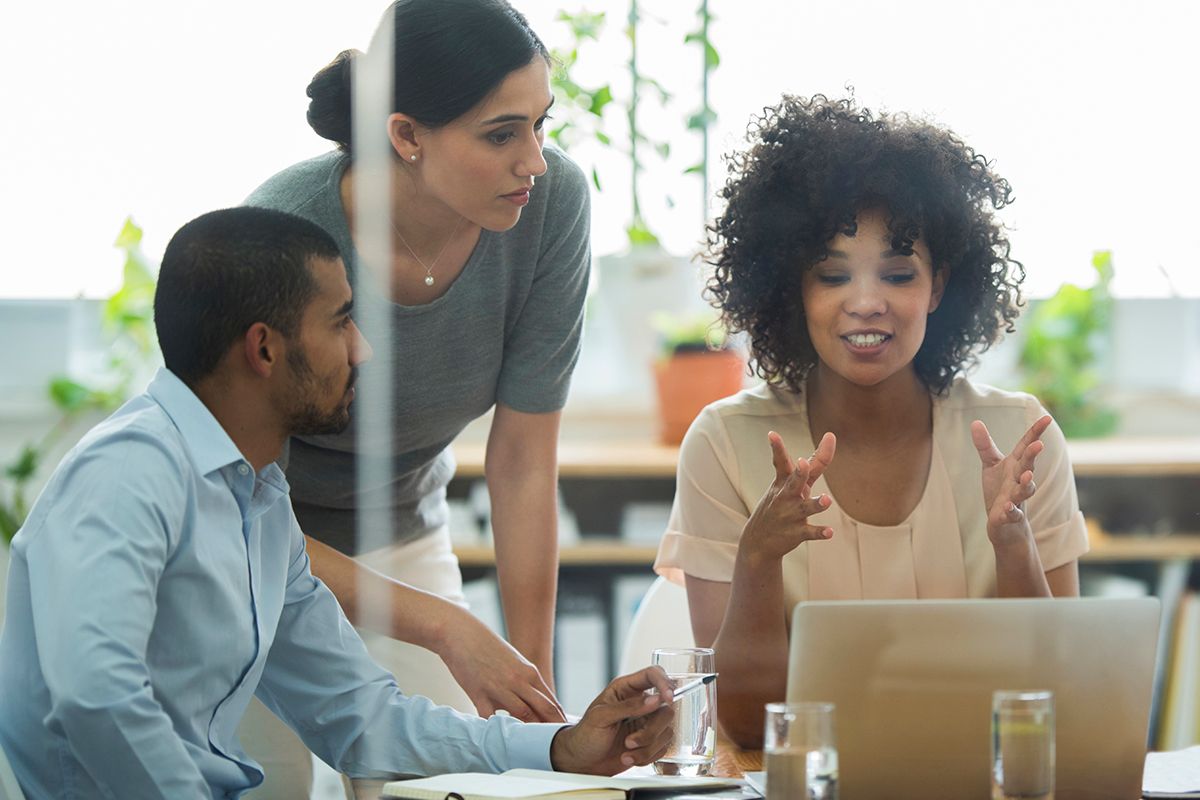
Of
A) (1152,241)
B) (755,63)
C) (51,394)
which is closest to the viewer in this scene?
(755,63)

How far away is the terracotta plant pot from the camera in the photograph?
2.34m

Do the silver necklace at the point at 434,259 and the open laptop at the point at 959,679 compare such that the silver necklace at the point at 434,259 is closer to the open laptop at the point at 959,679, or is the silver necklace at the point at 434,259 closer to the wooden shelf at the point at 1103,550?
the open laptop at the point at 959,679

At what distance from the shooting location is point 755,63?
1833 millimetres

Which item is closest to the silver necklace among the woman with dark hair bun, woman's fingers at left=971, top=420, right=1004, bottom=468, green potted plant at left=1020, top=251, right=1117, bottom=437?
the woman with dark hair bun

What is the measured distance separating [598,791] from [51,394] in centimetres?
168

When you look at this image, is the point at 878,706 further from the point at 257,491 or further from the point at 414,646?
the point at 414,646

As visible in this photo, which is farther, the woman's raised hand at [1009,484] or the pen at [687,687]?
the woman's raised hand at [1009,484]

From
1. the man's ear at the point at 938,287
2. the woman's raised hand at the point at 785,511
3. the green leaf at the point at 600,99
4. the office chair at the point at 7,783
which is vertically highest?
the green leaf at the point at 600,99

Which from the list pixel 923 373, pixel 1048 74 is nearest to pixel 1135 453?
pixel 1048 74

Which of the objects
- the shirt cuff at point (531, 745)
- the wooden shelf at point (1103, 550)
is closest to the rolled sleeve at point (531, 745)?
the shirt cuff at point (531, 745)

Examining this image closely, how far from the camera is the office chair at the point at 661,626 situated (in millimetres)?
1694

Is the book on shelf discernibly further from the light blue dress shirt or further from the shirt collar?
the shirt collar

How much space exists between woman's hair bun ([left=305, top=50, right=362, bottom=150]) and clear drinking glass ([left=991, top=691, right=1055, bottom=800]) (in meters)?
0.96

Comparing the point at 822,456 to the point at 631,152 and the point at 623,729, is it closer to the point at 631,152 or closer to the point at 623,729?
the point at 623,729
